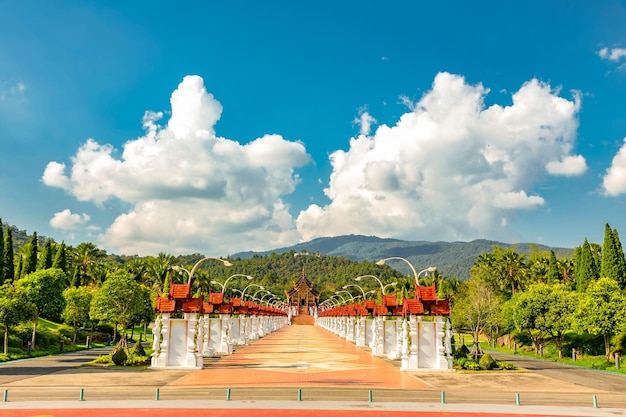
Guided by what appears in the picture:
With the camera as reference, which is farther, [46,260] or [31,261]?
[46,260]

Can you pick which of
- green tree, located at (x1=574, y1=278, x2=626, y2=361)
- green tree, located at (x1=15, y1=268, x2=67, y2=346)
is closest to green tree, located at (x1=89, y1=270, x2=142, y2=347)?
green tree, located at (x1=15, y1=268, x2=67, y2=346)

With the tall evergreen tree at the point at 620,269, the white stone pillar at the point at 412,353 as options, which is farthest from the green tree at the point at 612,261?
the white stone pillar at the point at 412,353

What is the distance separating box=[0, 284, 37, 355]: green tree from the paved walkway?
4.10 metres

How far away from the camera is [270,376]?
3102cm

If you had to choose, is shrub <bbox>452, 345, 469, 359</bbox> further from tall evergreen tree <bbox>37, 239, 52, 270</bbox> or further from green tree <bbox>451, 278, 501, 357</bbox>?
tall evergreen tree <bbox>37, 239, 52, 270</bbox>

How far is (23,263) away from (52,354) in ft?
120

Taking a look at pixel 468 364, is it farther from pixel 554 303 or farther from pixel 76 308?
pixel 76 308

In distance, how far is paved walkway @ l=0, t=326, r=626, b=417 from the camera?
20.4 meters

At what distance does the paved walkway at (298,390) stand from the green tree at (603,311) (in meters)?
8.99

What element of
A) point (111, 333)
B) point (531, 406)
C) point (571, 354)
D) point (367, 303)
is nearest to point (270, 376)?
point (531, 406)

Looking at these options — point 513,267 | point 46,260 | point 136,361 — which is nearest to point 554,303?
point 513,267

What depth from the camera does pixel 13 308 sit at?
3938cm

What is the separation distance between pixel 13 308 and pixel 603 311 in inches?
1808

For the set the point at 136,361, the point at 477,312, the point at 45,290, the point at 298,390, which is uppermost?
the point at 45,290
